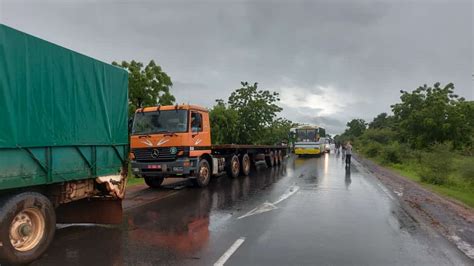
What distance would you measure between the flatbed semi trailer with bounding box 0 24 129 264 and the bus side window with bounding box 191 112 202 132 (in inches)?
195

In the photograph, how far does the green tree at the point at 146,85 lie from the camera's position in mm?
18891

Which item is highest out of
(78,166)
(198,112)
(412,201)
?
(198,112)

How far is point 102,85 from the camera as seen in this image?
7090 millimetres

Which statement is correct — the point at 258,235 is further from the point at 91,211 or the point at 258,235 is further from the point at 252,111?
the point at 252,111

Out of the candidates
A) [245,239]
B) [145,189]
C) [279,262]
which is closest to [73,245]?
[245,239]

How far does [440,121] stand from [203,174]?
26.9 meters

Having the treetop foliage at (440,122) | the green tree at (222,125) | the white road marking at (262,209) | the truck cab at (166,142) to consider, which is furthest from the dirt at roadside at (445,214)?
the treetop foliage at (440,122)

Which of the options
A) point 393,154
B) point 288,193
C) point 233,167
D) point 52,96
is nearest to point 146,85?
point 233,167

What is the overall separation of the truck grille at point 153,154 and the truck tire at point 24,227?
6.54 metres

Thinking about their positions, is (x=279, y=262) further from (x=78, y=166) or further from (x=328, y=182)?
(x=328, y=182)

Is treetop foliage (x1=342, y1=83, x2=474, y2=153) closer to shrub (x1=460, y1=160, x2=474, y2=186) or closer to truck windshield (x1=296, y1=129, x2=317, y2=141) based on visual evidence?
truck windshield (x1=296, y1=129, x2=317, y2=141)

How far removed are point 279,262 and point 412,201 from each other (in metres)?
7.30

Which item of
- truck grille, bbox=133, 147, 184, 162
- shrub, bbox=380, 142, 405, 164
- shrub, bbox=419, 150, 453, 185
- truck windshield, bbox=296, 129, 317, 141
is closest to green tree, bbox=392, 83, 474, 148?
shrub, bbox=380, 142, 405, 164

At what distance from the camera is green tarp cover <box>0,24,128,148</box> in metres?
4.98
